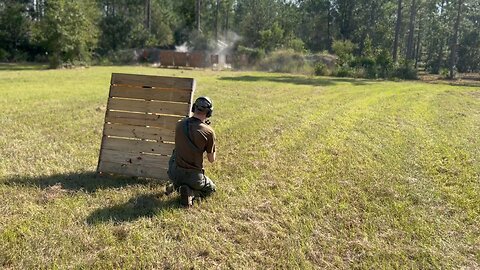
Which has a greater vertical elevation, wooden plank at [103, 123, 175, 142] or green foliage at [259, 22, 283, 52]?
green foliage at [259, 22, 283, 52]

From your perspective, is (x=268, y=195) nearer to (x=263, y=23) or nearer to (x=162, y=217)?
(x=162, y=217)

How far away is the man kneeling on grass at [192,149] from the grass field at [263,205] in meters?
0.22

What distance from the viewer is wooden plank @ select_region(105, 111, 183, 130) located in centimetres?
455

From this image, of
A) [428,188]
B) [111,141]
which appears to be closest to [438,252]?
[428,188]

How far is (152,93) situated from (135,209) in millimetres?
1587

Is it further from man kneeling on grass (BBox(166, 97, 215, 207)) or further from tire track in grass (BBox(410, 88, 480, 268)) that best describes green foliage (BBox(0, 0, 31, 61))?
tire track in grass (BBox(410, 88, 480, 268))

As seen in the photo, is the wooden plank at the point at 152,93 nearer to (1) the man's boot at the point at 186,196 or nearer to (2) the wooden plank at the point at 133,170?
(2) the wooden plank at the point at 133,170

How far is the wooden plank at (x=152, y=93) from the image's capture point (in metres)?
4.56

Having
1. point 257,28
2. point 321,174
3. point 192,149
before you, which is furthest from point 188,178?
point 257,28

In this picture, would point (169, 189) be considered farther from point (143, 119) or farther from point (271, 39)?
point (271, 39)

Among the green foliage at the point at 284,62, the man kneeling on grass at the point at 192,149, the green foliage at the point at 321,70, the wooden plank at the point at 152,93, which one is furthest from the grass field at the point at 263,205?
the green foliage at the point at 284,62

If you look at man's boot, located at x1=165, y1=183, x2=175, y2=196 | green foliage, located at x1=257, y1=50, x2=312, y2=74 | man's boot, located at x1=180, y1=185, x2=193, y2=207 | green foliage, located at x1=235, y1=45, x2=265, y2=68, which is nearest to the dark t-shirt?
man's boot, located at x1=180, y1=185, x2=193, y2=207

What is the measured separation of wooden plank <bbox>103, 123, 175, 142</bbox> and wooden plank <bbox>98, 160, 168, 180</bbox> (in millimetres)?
373

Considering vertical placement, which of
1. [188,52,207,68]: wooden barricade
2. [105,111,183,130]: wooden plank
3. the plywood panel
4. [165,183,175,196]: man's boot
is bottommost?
[165,183,175,196]: man's boot
